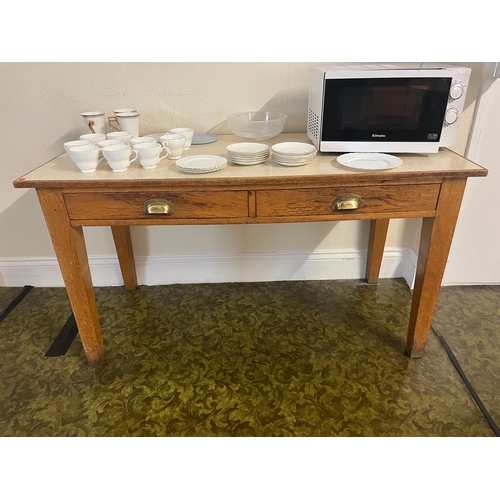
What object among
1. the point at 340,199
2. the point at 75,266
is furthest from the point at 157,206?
the point at 340,199

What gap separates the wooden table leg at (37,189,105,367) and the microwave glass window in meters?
0.98

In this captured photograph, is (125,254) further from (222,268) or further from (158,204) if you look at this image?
(158,204)

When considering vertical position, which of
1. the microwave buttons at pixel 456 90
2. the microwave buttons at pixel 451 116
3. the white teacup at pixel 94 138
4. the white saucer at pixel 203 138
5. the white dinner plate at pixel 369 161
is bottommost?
the white dinner plate at pixel 369 161

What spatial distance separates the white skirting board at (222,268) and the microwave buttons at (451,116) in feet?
2.70

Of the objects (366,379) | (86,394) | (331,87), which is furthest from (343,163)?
(86,394)

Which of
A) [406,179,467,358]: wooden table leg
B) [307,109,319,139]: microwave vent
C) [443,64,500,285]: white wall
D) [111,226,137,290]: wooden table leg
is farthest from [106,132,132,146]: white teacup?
[443,64,500,285]: white wall

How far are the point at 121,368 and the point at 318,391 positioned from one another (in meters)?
0.80

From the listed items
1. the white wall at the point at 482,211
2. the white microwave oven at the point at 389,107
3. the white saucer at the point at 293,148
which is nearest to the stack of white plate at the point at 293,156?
the white saucer at the point at 293,148

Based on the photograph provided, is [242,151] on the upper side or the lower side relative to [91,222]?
upper

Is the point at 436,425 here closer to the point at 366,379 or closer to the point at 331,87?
the point at 366,379

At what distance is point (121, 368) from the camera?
5.32 feet

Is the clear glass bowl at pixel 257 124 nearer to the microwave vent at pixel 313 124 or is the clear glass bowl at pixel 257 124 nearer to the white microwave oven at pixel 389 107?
the microwave vent at pixel 313 124

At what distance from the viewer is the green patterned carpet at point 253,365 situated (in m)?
1.38

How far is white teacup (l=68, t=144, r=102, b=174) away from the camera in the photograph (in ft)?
4.33
